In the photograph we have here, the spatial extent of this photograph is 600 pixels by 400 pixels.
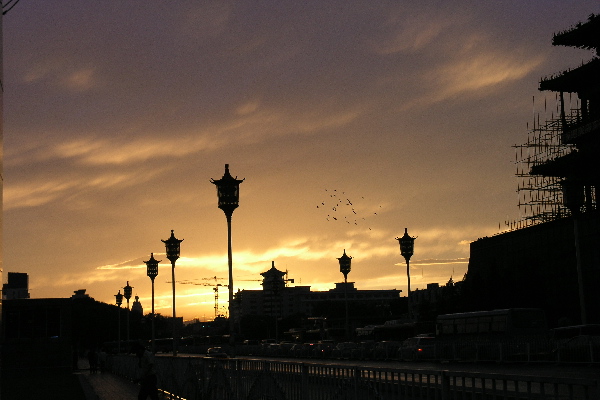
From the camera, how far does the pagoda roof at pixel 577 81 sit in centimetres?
8369

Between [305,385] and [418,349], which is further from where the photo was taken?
[418,349]

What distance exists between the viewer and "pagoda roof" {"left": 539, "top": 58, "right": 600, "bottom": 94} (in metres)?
83.7

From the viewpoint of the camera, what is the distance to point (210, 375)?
19.5 meters

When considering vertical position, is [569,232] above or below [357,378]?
above

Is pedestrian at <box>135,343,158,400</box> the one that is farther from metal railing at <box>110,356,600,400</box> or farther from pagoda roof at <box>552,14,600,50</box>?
pagoda roof at <box>552,14,600,50</box>

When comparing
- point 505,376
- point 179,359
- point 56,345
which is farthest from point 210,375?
point 56,345

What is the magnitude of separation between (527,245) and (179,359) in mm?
81250

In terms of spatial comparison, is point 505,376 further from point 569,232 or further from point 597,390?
point 569,232

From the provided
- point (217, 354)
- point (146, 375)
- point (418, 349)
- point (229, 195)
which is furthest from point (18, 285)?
point (146, 375)

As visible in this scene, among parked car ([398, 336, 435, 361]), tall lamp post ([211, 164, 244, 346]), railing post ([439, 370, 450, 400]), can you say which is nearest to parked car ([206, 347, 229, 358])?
parked car ([398, 336, 435, 361])

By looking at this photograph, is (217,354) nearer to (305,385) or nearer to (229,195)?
(229,195)

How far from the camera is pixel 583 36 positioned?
271ft

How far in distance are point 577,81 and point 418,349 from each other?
158 feet

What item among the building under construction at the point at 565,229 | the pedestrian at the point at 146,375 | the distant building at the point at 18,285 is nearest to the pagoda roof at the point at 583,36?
the building under construction at the point at 565,229
